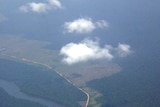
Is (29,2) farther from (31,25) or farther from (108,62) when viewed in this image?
(108,62)

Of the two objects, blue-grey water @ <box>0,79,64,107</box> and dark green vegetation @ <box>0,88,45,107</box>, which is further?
blue-grey water @ <box>0,79,64,107</box>


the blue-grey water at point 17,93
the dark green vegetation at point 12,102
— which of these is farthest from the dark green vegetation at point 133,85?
the dark green vegetation at point 12,102

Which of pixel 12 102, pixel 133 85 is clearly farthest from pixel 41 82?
pixel 133 85

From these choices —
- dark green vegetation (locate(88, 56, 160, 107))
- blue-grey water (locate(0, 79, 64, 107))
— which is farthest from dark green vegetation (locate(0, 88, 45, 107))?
dark green vegetation (locate(88, 56, 160, 107))

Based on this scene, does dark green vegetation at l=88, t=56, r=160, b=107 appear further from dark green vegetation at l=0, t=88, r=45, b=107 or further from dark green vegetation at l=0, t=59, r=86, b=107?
dark green vegetation at l=0, t=88, r=45, b=107

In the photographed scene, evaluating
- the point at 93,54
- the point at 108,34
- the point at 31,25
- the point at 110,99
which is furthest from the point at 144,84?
the point at 31,25
